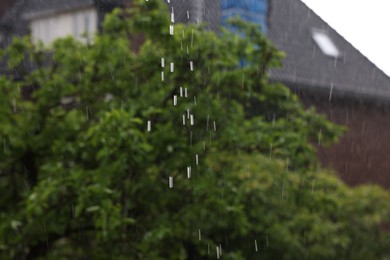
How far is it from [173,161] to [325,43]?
12770 mm

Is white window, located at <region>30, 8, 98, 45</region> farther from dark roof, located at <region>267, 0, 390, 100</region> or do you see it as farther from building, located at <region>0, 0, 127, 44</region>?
dark roof, located at <region>267, 0, 390, 100</region>

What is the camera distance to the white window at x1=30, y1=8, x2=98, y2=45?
12.2 metres

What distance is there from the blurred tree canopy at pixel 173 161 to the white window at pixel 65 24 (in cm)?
511

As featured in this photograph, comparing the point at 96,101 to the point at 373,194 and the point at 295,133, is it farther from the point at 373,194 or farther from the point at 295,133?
the point at 373,194

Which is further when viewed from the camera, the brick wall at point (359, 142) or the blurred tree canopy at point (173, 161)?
the brick wall at point (359, 142)

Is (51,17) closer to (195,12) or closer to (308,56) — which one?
(195,12)

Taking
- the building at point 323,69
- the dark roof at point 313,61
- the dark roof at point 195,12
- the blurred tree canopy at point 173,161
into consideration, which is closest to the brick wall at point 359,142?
the building at point 323,69

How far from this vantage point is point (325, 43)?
18.1 metres

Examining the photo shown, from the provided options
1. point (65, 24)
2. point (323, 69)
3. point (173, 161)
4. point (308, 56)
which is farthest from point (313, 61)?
point (173, 161)

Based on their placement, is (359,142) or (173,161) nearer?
(173,161)

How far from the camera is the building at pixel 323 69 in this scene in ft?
46.6

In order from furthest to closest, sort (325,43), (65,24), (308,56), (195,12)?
1. (325,43)
2. (308,56)
3. (195,12)
4. (65,24)

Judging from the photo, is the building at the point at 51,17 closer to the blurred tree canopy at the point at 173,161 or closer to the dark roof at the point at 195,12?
the dark roof at the point at 195,12

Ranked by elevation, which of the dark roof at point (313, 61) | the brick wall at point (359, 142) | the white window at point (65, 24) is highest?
the white window at point (65, 24)
